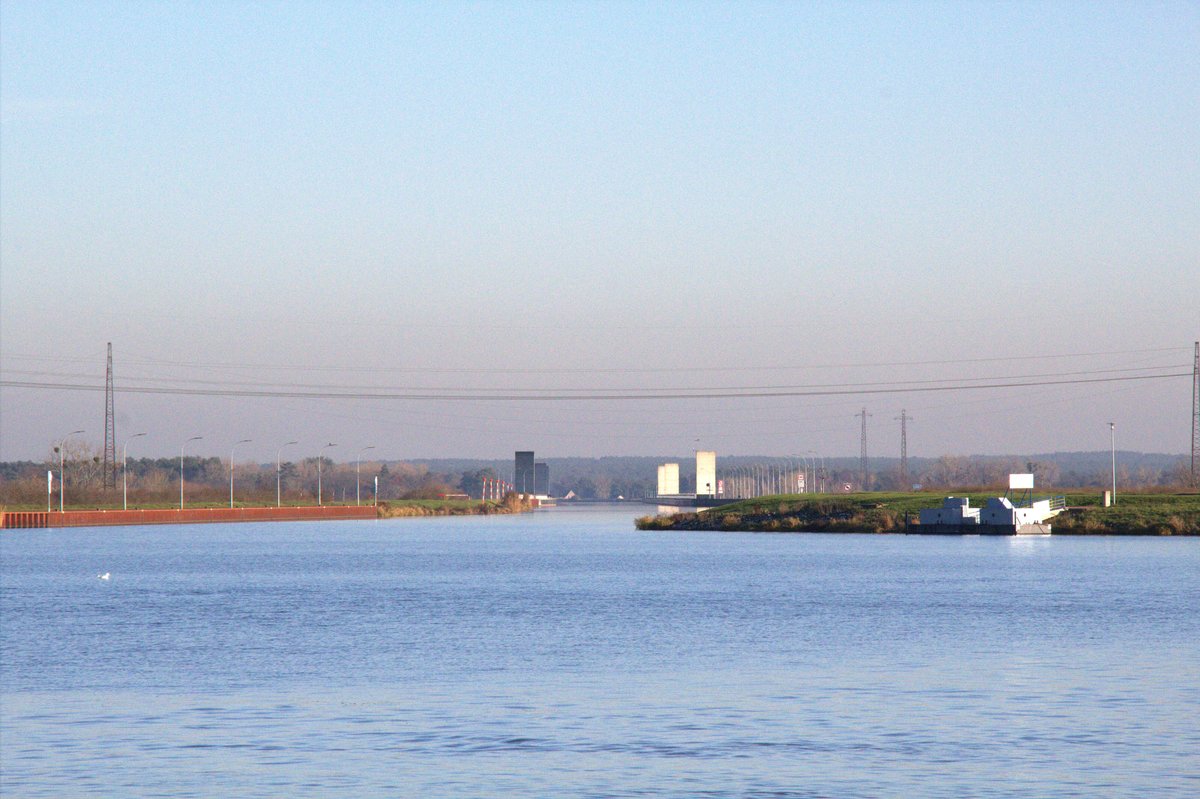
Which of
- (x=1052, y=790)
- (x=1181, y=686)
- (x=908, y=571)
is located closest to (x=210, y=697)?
(x=1052, y=790)

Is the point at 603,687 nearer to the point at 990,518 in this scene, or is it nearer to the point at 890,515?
the point at 990,518

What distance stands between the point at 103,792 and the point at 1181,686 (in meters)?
24.2

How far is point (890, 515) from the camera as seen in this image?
159 metres

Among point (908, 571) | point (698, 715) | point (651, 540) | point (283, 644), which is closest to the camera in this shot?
point (698, 715)

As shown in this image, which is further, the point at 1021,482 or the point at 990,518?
the point at 1021,482

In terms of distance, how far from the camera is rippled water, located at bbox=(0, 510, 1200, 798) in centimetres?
2553

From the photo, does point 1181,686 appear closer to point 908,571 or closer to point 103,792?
point 103,792

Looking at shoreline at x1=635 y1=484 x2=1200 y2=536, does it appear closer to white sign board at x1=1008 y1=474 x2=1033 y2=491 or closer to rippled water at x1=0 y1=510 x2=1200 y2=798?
white sign board at x1=1008 y1=474 x2=1033 y2=491

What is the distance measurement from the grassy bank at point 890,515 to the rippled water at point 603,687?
59975 mm

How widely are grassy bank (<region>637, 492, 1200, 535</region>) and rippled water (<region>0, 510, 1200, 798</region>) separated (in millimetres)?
59975

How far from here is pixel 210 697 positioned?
3547 centimetres

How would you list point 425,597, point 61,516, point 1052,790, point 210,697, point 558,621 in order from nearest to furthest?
point 1052,790
point 210,697
point 558,621
point 425,597
point 61,516

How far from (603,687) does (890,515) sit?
126 metres

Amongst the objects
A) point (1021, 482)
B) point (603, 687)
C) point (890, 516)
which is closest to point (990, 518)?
point (1021, 482)
